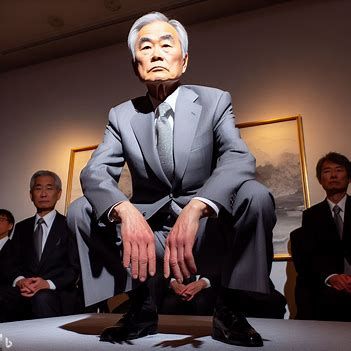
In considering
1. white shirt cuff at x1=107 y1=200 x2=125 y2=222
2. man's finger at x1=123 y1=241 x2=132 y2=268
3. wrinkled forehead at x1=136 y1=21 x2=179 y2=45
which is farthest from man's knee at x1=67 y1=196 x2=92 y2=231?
wrinkled forehead at x1=136 y1=21 x2=179 y2=45

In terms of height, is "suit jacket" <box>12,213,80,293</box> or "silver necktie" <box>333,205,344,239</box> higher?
"silver necktie" <box>333,205,344,239</box>

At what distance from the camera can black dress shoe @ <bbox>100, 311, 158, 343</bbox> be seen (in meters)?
1.65

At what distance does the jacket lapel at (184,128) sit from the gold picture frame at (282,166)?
91.6 inches

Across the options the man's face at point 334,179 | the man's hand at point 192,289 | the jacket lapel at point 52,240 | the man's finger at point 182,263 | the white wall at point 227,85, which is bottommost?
the man's hand at point 192,289

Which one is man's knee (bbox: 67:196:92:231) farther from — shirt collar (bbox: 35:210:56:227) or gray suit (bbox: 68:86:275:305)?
shirt collar (bbox: 35:210:56:227)

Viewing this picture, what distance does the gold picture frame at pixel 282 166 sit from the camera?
3898mm

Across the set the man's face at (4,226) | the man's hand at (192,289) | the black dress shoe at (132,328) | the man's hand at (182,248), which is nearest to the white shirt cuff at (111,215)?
the man's hand at (182,248)

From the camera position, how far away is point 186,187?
68.9 inches

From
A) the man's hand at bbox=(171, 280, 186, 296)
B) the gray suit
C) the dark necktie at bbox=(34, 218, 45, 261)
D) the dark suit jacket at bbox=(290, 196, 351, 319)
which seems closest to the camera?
the gray suit

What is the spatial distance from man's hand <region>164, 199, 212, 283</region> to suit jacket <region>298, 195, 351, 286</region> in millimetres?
1953

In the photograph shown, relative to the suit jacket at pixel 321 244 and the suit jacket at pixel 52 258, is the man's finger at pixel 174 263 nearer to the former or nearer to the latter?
the suit jacket at pixel 321 244

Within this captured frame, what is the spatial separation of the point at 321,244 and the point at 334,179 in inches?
21.2

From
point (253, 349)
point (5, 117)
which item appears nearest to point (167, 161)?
point (253, 349)

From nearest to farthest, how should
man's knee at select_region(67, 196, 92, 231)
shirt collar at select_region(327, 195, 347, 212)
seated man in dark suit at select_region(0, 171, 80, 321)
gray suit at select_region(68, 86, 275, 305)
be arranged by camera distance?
gray suit at select_region(68, 86, 275, 305) < man's knee at select_region(67, 196, 92, 231) < seated man in dark suit at select_region(0, 171, 80, 321) < shirt collar at select_region(327, 195, 347, 212)
